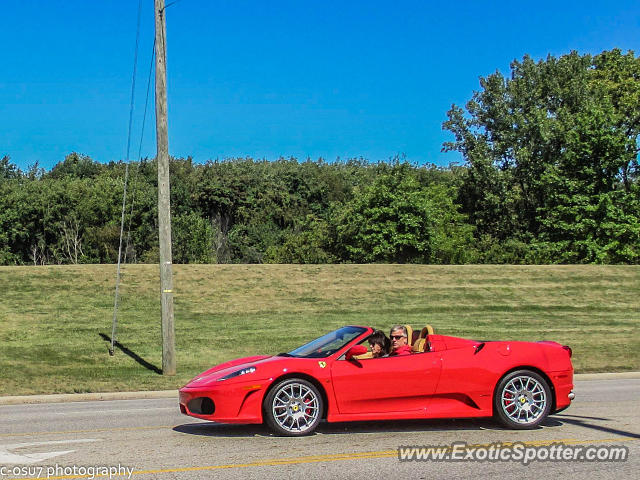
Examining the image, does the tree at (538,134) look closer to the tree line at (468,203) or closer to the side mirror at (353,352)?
the tree line at (468,203)

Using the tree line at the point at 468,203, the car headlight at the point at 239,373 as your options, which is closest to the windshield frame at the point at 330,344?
the car headlight at the point at 239,373

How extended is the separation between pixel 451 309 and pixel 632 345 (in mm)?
6873

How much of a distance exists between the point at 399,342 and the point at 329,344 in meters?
0.86

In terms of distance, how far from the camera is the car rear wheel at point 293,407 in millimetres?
7797

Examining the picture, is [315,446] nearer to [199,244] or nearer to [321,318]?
[321,318]

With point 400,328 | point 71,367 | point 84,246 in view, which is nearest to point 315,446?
point 400,328

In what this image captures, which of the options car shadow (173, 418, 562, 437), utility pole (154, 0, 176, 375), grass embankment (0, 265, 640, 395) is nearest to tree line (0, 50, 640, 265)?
grass embankment (0, 265, 640, 395)

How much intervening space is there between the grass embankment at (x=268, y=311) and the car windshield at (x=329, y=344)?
695 cm

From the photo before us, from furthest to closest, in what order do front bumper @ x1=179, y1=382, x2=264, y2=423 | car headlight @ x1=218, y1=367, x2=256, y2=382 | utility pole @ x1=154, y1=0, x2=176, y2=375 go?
utility pole @ x1=154, y1=0, x2=176, y2=375 → car headlight @ x1=218, y1=367, x2=256, y2=382 → front bumper @ x1=179, y1=382, x2=264, y2=423

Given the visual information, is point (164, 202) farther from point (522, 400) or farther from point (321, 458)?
point (321, 458)

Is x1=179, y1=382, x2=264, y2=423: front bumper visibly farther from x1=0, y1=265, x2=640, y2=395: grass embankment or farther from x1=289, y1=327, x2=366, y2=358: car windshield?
x1=0, y1=265, x2=640, y2=395: grass embankment

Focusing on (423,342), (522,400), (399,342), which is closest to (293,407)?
(399,342)

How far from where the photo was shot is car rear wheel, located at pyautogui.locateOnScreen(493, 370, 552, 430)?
8.27 meters

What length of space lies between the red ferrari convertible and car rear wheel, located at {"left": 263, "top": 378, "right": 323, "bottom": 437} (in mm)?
11
